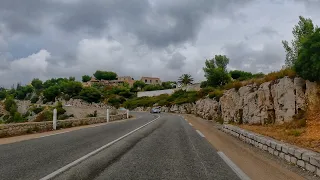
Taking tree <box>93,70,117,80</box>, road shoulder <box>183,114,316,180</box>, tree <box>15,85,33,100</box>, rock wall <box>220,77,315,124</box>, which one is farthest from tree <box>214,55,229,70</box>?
tree <box>15,85,33,100</box>

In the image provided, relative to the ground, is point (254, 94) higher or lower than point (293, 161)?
higher

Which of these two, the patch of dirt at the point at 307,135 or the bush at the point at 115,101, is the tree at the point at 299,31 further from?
the bush at the point at 115,101

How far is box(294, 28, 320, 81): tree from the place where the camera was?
44.4 feet

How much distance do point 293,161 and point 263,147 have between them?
2403 millimetres

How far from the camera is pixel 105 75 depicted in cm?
18088

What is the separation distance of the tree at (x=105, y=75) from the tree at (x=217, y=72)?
340 ft

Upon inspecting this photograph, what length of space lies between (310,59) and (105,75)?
17227 centimetres

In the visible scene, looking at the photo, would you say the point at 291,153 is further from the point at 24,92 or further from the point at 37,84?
the point at 37,84

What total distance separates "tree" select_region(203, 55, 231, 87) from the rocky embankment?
4996cm

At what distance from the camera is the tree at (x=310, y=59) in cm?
1354

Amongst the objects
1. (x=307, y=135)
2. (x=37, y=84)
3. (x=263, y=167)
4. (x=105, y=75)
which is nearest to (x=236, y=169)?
(x=263, y=167)

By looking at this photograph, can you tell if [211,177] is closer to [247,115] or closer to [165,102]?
[247,115]

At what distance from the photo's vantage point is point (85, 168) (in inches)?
247

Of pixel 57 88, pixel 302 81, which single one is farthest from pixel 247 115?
pixel 57 88
